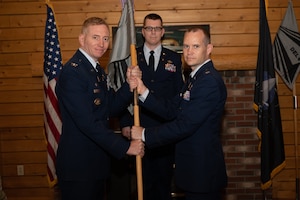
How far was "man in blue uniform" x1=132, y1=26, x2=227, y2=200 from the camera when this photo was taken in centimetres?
236

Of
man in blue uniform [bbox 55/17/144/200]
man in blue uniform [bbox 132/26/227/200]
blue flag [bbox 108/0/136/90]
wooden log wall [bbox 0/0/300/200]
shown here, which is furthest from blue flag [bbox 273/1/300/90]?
man in blue uniform [bbox 55/17/144/200]

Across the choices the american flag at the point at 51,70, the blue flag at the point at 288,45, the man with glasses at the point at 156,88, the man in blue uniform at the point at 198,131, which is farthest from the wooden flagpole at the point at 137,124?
the blue flag at the point at 288,45

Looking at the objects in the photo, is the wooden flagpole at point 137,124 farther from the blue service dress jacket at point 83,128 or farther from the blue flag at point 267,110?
the blue flag at point 267,110

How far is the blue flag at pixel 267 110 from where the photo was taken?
3.72 meters

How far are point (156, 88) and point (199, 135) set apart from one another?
107 cm

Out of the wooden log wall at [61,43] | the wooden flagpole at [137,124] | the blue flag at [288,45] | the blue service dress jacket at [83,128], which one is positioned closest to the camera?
the blue service dress jacket at [83,128]

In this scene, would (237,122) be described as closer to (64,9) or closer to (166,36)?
(166,36)

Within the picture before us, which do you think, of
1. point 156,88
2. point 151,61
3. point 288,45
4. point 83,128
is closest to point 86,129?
point 83,128

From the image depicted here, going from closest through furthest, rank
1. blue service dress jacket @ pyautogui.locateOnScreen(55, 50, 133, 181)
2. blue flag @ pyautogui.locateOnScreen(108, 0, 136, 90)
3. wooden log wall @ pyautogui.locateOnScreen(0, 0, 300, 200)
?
blue service dress jacket @ pyautogui.locateOnScreen(55, 50, 133, 181) → blue flag @ pyautogui.locateOnScreen(108, 0, 136, 90) → wooden log wall @ pyautogui.locateOnScreen(0, 0, 300, 200)

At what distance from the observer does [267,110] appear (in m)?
3.76

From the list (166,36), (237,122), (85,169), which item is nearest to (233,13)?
(166,36)

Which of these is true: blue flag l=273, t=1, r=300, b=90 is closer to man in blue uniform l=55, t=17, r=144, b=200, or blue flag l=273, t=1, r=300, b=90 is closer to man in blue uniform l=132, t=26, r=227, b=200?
man in blue uniform l=132, t=26, r=227, b=200

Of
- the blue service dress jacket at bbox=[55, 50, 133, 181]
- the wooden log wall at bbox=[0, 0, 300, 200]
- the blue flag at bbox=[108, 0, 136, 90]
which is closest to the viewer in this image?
the blue service dress jacket at bbox=[55, 50, 133, 181]

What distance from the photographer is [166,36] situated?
13.5 ft
